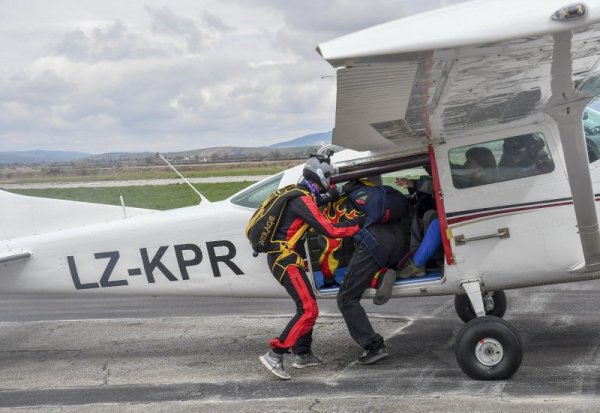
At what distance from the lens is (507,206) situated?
6746 mm

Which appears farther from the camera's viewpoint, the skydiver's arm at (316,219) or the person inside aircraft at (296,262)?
the person inside aircraft at (296,262)

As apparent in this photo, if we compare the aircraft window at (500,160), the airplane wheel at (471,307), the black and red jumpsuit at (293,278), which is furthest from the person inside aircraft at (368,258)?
the airplane wheel at (471,307)

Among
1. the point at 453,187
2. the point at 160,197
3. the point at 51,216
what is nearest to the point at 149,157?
the point at 51,216

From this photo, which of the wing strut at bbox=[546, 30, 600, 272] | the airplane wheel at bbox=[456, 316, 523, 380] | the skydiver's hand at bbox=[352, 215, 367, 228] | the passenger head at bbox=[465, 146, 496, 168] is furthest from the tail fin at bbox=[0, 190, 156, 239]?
the wing strut at bbox=[546, 30, 600, 272]

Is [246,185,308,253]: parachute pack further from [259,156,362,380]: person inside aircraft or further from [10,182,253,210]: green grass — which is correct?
[10,182,253,210]: green grass

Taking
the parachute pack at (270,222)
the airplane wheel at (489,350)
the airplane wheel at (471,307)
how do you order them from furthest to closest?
the airplane wheel at (471,307) → the parachute pack at (270,222) → the airplane wheel at (489,350)

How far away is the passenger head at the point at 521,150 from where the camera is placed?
675 centimetres

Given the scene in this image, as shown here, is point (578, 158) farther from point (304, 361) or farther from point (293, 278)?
point (304, 361)

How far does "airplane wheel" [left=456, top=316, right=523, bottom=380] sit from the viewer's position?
6.49 meters

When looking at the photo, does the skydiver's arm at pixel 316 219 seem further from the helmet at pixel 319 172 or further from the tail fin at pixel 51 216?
the tail fin at pixel 51 216

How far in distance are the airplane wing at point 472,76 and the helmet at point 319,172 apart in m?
0.28

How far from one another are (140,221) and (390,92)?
3.52 m

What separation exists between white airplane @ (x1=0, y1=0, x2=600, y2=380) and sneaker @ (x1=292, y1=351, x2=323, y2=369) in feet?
1.97

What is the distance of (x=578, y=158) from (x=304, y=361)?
3.00 meters
